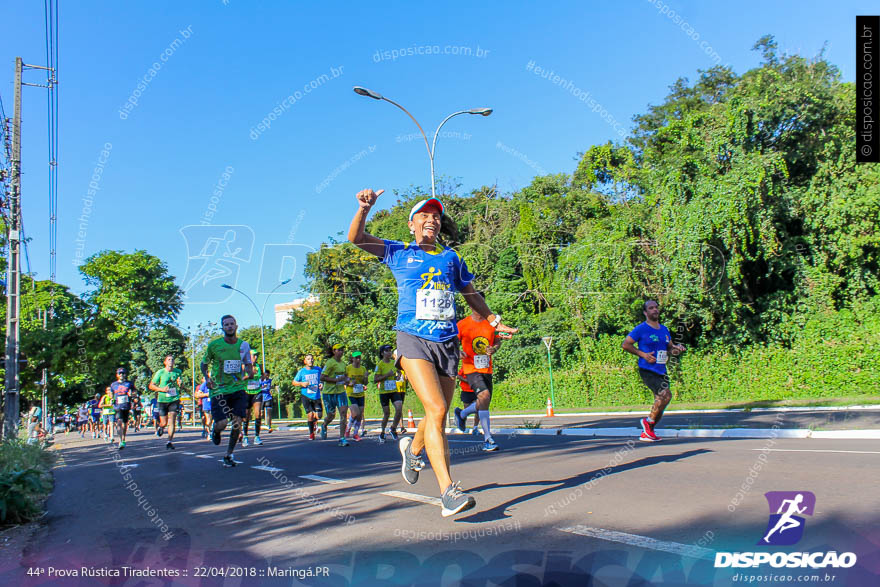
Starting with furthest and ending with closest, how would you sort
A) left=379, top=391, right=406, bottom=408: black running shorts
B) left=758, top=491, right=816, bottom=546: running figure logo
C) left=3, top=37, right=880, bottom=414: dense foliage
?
left=3, top=37, right=880, bottom=414: dense foliage
left=379, top=391, right=406, bottom=408: black running shorts
left=758, top=491, right=816, bottom=546: running figure logo

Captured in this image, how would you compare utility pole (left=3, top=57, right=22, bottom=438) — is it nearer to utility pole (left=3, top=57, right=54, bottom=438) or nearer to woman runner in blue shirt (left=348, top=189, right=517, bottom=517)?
utility pole (left=3, top=57, right=54, bottom=438)

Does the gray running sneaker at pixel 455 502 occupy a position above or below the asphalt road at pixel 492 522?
above

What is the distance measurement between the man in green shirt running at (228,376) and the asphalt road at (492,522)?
2115 millimetres

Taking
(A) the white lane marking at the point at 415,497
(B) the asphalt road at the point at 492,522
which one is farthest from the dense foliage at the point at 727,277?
(A) the white lane marking at the point at 415,497

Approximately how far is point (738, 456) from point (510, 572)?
15.0 feet

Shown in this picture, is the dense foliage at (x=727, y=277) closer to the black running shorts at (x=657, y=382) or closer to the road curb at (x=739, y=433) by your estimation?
the road curb at (x=739, y=433)

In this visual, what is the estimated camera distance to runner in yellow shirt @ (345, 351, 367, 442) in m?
13.5

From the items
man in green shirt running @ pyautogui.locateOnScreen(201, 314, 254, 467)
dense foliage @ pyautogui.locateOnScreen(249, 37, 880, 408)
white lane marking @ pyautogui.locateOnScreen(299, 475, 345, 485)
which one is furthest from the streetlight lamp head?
white lane marking @ pyautogui.locateOnScreen(299, 475, 345, 485)

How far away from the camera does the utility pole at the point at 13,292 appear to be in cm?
1455

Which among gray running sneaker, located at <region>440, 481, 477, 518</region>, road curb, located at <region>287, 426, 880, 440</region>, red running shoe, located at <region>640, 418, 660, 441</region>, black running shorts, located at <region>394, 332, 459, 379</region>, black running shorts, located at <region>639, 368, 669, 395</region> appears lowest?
road curb, located at <region>287, 426, 880, 440</region>

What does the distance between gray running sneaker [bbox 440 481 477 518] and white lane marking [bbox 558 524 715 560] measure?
2.09 feet

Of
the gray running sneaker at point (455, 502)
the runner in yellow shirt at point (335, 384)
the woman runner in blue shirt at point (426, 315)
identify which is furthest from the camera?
the runner in yellow shirt at point (335, 384)

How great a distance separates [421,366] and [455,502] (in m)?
1.00

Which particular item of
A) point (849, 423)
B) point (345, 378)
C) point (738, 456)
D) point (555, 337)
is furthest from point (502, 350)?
A: point (738, 456)
